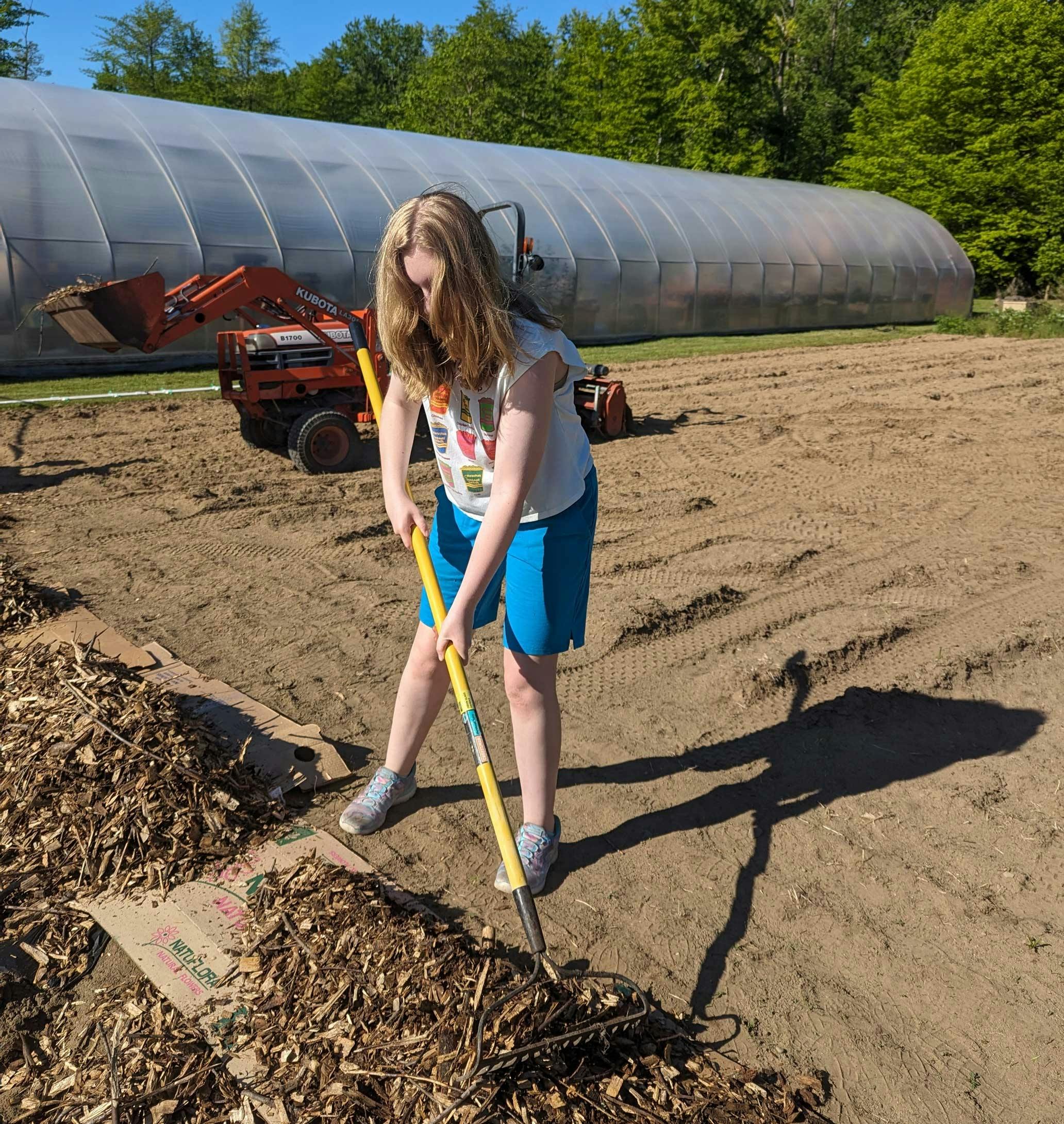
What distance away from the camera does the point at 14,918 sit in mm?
2740

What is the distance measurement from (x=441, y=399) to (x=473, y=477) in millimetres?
241

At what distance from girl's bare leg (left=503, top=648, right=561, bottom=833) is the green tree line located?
3243 centimetres

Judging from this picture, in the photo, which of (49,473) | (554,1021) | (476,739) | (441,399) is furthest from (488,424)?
A: (49,473)

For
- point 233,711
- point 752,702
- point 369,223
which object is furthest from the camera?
point 369,223

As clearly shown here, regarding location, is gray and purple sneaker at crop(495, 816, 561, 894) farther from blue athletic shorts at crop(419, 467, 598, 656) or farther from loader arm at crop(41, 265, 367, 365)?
loader arm at crop(41, 265, 367, 365)

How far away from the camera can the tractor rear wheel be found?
308 inches

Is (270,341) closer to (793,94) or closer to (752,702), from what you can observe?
(752,702)

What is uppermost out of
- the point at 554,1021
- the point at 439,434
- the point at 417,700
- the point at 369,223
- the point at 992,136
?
the point at 992,136

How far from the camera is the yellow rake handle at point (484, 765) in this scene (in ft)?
7.93

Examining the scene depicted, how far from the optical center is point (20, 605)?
463cm

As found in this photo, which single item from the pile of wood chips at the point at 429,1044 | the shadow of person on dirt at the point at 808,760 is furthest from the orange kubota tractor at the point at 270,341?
the pile of wood chips at the point at 429,1044

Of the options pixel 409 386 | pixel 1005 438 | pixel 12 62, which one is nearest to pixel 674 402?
pixel 1005 438

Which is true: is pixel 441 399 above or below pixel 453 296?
below

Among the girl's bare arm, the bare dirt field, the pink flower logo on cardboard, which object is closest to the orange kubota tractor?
the bare dirt field
